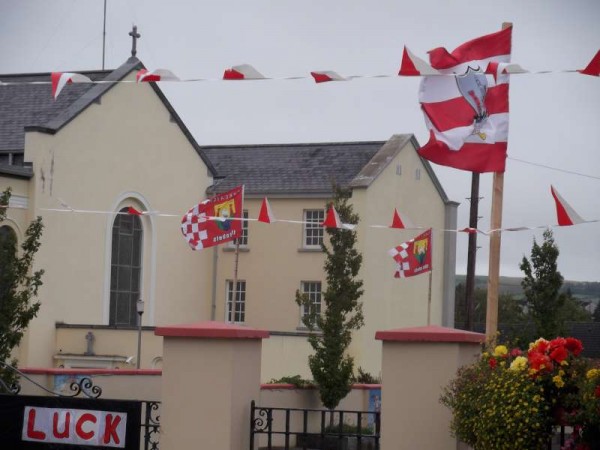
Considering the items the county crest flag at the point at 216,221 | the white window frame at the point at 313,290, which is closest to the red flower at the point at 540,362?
the county crest flag at the point at 216,221

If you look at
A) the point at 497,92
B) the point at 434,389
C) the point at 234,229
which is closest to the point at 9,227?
the point at 234,229

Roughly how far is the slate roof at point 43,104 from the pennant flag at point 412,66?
73.8ft

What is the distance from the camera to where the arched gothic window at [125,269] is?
3719 cm

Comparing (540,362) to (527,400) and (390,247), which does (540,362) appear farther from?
(390,247)

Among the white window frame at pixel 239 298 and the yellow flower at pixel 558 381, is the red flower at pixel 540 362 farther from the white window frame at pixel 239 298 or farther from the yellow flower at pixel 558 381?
the white window frame at pixel 239 298

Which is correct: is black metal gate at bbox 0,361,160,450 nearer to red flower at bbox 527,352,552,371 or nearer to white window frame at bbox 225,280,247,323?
red flower at bbox 527,352,552,371

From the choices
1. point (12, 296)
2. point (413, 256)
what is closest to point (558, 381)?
point (12, 296)

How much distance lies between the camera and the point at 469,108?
13.7 m

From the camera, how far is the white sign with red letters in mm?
11258

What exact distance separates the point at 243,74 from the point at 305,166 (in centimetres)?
2836

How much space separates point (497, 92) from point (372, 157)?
27.1 metres

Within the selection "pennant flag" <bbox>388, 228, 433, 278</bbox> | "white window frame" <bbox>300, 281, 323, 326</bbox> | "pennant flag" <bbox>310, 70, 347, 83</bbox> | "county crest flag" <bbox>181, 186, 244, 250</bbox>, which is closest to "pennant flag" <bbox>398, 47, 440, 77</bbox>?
"pennant flag" <bbox>310, 70, 347, 83</bbox>

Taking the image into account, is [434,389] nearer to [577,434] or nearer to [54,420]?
[577,434]

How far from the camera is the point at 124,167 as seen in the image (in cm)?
3731
